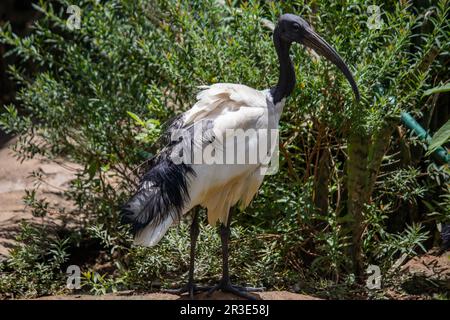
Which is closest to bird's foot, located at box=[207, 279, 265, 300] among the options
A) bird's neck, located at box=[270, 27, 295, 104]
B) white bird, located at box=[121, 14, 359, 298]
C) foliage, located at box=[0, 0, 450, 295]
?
white bird, located at box=[121, 14, 359, 298]

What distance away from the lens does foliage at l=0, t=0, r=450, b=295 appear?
554 cm

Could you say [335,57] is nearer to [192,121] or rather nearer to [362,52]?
[362,52]

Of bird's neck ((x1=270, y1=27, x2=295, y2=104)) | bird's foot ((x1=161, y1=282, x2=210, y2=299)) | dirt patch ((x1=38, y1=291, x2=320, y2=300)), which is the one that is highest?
bird's neck ((x1=270, y1=27, x2=295, y2=104))

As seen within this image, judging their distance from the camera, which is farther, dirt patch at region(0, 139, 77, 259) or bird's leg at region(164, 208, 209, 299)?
dirt patch at region(0, 139, 77, 259)

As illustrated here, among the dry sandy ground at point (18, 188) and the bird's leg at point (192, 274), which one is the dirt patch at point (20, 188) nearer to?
the dry sandy ground at point (18, 188)

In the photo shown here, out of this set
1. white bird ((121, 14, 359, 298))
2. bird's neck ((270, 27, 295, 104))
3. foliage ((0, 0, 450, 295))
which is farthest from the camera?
foliage ((0, 0, 450, 295))

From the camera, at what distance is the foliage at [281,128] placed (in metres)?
5.54

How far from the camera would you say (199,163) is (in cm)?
484

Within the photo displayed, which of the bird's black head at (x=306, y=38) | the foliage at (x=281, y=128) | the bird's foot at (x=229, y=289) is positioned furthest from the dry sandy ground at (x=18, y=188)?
the bird's black head at (x=306, y=38)

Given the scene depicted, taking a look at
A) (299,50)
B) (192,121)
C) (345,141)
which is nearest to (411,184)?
(345,141)

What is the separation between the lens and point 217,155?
4859mm

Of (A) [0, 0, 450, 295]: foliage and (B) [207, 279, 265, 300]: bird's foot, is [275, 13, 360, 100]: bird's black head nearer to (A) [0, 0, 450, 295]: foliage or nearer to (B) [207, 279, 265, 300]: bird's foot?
(A) [0, 0, 450, 295]: foliage

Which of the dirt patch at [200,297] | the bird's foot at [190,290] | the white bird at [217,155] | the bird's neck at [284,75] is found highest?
the bird's neck at [284,75]

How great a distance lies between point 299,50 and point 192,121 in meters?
1.07
